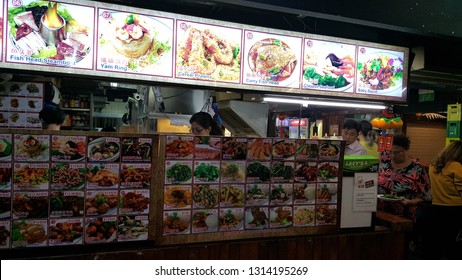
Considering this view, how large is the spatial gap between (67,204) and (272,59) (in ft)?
7.65

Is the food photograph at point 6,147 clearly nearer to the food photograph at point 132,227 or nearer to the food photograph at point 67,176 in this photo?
the food photograph at point 67,176

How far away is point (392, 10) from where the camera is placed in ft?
12.1

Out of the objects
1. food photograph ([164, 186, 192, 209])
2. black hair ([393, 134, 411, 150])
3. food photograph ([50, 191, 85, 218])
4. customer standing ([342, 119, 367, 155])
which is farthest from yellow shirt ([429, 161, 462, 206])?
food photograph ([50, 191, 85, 218])

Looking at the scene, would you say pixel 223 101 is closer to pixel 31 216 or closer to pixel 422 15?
pixel 422 15

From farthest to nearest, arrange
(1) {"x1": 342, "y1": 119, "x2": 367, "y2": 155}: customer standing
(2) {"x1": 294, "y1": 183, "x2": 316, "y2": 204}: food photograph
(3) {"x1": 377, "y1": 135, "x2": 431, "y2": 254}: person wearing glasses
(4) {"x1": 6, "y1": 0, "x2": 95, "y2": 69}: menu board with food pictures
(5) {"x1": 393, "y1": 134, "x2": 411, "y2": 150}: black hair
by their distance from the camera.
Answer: (1) {"x1": 342, "y1": 119, "x2": 367, "y2": 155}: customer standing
(5) {"x1": 393, "y1": 134, "x2": 411, "y2": 150}: black hair
(3) {"x1": 377, "y1": 135, "x2": 431, "y2": 254}: person wearing glasses
(2) {"x1": 294, "y1": 183, "x2": 316, "y2": 204}: food photograph
(4) {"x1": 6, "y1": 0, "x2": 95, "y2": 69}: menu board with food pictures

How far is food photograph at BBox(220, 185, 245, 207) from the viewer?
2.87 metres

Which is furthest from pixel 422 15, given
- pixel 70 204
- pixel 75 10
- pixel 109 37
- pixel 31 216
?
pixel 31 216

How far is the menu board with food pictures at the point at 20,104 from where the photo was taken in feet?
14.8

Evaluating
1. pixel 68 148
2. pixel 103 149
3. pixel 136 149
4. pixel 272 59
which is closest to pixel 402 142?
pixel 272 59

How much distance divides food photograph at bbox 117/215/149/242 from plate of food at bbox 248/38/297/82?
183 centimetres

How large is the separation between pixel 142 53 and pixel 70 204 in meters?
1.44

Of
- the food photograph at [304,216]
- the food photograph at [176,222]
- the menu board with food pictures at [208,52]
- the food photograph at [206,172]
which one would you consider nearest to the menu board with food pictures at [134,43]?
the menu board with food pictures at [208,52]

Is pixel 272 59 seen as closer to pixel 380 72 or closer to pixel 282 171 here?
pixel 282 171

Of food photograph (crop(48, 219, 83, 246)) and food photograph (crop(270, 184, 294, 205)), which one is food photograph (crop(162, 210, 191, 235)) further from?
food photograph (crop(270, 184, 294, 205))
